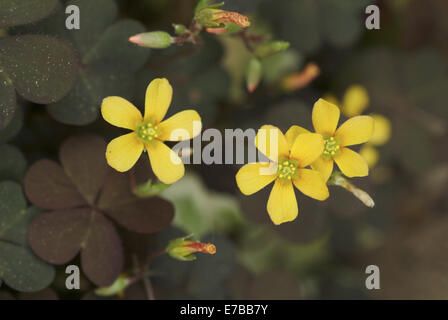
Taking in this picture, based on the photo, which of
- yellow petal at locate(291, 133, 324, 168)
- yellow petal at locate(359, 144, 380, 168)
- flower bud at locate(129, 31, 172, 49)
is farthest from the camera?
yellow petal at locate(359, 144, 380, 168)

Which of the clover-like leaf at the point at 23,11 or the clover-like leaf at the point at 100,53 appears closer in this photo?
the clover-like leaf at the point at 23,11

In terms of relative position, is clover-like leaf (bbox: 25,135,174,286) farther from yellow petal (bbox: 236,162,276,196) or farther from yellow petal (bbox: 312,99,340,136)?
yellow petal (bbox: 312,99,340,136)

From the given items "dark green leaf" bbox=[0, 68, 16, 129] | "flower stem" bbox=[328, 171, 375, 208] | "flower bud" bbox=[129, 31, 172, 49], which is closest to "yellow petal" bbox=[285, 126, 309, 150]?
"flower stem" bbox=[328, 171, 375, 208]

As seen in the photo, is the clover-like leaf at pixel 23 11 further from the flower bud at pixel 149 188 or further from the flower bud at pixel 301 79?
the flower bud at pixel 301 79

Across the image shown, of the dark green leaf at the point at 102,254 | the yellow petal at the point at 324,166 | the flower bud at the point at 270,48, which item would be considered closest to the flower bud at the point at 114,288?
the dark green leaf at the point at 102,254
